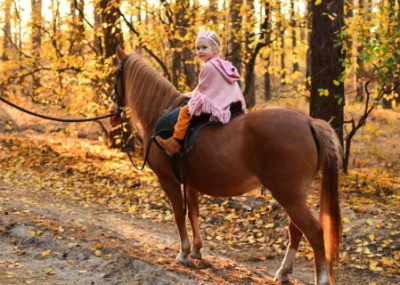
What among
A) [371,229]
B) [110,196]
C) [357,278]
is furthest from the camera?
[110,196]

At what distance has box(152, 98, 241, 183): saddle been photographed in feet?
15.6

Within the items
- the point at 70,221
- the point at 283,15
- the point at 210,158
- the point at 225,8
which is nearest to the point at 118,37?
the point at 225,8

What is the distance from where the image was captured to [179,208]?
5262mm

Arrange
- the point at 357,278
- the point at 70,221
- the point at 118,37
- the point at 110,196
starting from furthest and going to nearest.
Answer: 1. the point at 118,37
2. the point at 110,196
3. the point at 70,221
4. the point at 357,278

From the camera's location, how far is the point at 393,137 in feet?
46.2

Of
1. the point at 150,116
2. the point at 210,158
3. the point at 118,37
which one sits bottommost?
the point at 210,158

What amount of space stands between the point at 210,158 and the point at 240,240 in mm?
2222

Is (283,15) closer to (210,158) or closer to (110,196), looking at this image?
(110,196)

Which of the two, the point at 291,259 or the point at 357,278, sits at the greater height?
the point at 291,259

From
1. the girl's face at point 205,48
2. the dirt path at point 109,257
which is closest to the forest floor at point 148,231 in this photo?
the dirt path at point 109,257

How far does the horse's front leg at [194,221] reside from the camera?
5.47 meters

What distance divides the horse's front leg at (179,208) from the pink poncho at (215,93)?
38.2 inches

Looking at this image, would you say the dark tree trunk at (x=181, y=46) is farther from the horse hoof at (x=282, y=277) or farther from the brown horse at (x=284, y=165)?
the horse hoof at (x=282, y=277)

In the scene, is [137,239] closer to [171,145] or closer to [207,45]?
[171,145]
